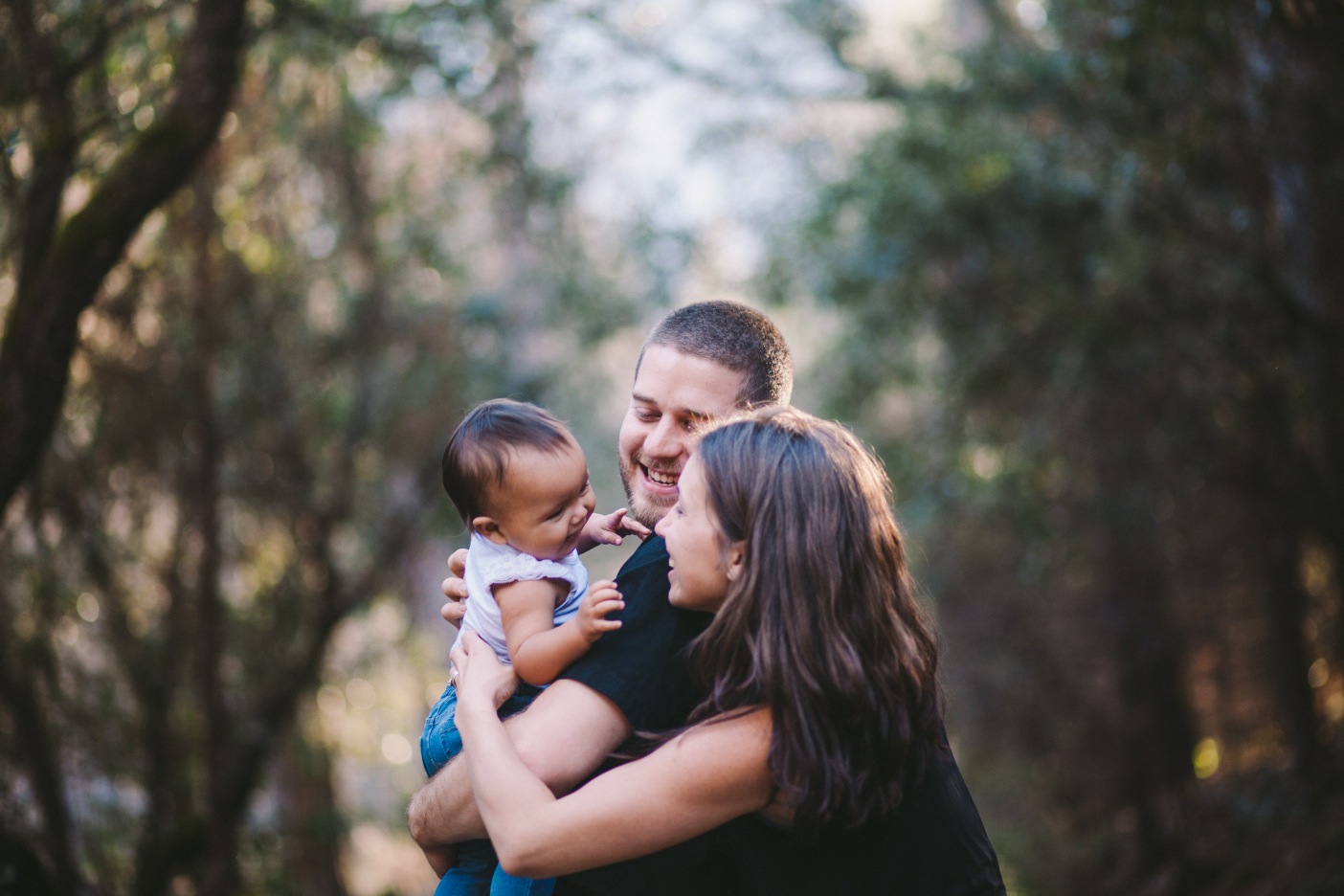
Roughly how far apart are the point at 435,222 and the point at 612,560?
10666mm

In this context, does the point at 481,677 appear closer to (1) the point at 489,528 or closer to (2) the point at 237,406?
(1) the point at 489,528

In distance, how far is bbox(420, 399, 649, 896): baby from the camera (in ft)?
7.80

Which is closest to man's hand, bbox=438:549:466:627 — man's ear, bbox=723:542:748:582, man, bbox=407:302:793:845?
man, bbox=407:302:793:845

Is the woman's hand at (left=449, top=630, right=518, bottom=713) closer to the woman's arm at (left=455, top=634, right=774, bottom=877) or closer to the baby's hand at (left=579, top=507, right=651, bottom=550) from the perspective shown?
the woman's arm at (left=455, top=634, right=774, bottom=877)

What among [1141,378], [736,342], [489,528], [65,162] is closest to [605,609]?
[489,528]

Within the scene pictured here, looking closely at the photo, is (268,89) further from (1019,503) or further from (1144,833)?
(1144,833)

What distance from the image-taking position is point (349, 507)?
8.00m

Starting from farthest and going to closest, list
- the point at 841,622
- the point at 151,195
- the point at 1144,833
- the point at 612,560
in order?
the point at 612,560
the point at 1144,833
the point at 151,195
the point at 841,622

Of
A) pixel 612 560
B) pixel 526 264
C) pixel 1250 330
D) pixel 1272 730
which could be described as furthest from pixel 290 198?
pixel 612 560

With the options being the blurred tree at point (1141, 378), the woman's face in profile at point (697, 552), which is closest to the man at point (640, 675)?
the woman's face in profile at point (697, 552)

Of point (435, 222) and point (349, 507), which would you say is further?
point (435, 222)

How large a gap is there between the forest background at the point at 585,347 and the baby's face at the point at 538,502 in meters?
1.71

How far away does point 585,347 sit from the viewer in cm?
1070

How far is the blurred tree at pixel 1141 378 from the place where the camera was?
18.3 ft
